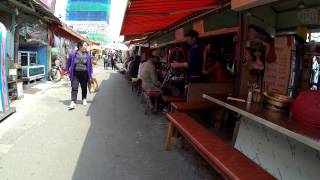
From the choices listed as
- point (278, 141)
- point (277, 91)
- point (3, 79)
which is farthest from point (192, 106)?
point (3, 79)

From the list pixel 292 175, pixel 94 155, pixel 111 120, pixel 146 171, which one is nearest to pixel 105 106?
pixel 111 120

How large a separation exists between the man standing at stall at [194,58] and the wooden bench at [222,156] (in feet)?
5.68

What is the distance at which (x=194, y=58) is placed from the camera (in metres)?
6.96

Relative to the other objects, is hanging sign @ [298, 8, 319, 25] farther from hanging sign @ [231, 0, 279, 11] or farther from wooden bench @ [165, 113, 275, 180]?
wooden bench @ [165, 113, 275, 180]

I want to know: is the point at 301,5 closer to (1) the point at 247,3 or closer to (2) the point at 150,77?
(1) the point at 247,3

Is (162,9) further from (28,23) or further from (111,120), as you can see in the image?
(28,23)

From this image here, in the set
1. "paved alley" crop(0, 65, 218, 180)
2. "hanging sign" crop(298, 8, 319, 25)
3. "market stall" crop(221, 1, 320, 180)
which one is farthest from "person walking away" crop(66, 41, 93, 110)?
"hanging sign" crop(298, 8, 319, 25)

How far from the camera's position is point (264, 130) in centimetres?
475

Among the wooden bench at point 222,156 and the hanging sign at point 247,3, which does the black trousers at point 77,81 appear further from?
the hanging sign at point 247,3

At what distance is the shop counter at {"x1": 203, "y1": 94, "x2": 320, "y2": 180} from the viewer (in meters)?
3.19

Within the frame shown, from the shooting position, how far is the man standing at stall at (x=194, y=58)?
22.5 feet

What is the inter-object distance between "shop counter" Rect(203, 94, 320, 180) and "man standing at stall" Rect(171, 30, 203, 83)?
6.15 feet

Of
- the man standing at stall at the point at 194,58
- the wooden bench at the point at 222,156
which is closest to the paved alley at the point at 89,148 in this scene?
the wooden bench at the point at 222,156

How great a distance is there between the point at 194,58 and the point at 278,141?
2924 mm
